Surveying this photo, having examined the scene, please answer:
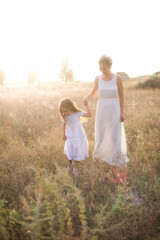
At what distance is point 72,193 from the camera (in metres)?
1.59

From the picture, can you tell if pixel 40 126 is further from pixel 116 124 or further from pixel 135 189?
pixel 135 189

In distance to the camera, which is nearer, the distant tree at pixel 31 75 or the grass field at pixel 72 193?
the grass field at pixel 72 193

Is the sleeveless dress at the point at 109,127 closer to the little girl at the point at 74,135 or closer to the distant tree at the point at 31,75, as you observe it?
the little girl at the point at 74,135

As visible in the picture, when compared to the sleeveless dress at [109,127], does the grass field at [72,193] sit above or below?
below

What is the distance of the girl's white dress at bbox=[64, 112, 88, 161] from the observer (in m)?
3.65

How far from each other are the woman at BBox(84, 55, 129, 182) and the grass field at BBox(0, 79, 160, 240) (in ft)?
0.83

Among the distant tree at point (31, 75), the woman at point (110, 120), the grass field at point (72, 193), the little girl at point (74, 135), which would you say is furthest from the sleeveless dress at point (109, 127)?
the distant tree at point (31, 75)

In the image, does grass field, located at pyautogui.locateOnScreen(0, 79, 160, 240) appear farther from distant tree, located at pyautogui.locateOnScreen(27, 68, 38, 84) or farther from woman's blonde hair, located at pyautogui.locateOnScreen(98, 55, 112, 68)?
distant tree, located at pyautogui.locateOnScreen(27, 68, 38, 84)

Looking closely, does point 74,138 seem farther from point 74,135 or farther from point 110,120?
point 110,120

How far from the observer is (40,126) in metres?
6.23

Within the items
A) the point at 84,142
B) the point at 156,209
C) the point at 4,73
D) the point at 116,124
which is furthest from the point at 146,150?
the point at 4,73

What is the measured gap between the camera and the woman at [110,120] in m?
3.59

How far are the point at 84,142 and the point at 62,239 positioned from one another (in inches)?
78.0

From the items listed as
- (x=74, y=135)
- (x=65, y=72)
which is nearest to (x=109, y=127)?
(x=74, y=135)
